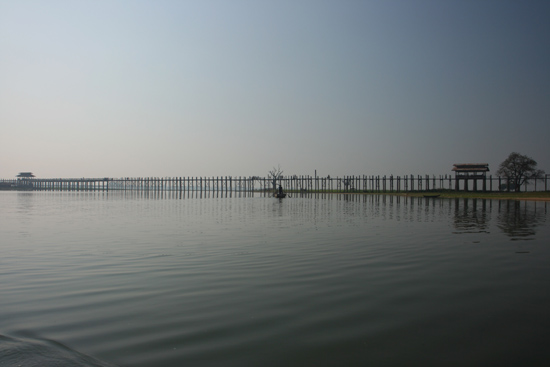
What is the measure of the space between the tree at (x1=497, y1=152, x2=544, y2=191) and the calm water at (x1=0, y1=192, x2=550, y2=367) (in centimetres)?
6579

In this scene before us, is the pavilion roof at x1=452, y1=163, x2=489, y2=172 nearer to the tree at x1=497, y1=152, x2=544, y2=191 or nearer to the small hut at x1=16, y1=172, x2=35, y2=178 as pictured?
the tree at x1=497, y1=152, x2=544, y2=191

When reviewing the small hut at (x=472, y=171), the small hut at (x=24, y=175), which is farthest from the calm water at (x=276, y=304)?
the small hut at (x=24, y=175)

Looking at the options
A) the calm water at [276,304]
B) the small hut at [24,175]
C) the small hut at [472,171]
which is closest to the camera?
the calm water at [276,304]

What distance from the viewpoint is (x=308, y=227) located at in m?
19.3

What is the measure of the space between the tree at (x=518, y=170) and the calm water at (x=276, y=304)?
6579 cm

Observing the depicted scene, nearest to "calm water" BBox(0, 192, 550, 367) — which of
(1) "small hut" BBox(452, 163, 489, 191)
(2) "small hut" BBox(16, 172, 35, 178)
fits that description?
(1) "small hut" BBox(452, 163, 489, 191)

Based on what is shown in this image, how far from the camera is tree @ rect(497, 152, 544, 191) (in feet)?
228

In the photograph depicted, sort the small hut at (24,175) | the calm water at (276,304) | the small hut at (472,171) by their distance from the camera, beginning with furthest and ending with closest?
the small hut at (24,175) → the small hut at (472,171) → the calm water at (276,304)

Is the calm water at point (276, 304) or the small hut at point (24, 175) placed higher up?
the small hut at point (24, 175)

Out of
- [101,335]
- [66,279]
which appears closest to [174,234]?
[66,279]

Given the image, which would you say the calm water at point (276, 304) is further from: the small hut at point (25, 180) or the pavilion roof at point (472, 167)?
the small hut at point (25, 180)

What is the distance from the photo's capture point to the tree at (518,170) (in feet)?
228

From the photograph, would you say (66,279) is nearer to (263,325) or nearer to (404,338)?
(263,325)

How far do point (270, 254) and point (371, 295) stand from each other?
4.84 meters
